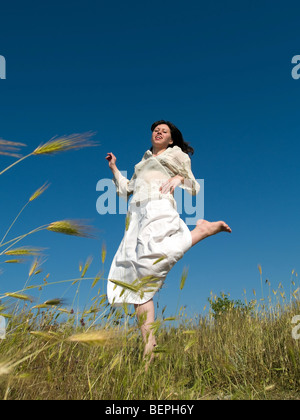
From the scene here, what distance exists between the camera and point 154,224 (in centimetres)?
303

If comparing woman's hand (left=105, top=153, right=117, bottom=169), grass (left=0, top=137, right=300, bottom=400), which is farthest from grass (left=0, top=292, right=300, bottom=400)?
woman's hand (left=105, top=153, right=117, bottom=169)

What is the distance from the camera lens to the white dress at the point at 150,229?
2.89m

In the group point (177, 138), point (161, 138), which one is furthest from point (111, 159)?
point (177, 138)

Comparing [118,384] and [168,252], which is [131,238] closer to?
[168,252]

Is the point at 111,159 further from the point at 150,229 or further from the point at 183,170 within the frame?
the point at 150,229

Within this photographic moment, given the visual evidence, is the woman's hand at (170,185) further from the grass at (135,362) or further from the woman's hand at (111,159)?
the grass at (135,362)

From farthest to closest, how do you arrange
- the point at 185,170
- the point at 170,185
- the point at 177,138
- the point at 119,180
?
the point at 177,138 → the point at 119,180 → the point at 185,170 → the point at 170,185

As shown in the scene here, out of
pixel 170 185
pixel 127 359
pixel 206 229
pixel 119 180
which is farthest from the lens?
pixel 119 180

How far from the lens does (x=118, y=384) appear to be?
1.95m

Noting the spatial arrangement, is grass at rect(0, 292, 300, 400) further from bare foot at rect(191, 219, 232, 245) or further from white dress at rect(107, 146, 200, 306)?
bare foot at rect(191, 219, 232, 245)

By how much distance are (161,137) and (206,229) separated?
0.96 metres
